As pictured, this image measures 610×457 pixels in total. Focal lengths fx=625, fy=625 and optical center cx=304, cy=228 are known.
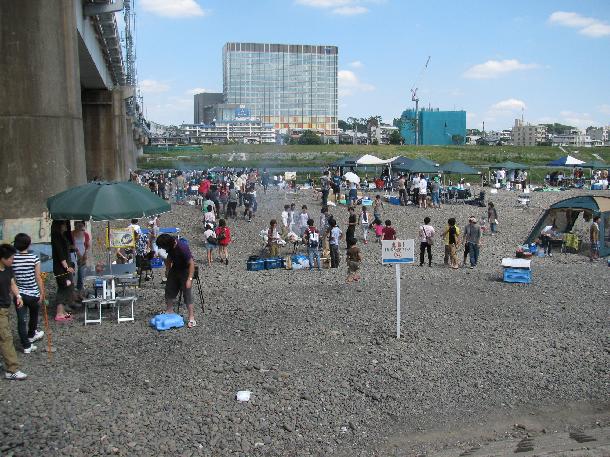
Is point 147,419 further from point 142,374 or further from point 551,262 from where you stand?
point 551,262

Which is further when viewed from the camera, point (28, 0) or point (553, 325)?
point (28, 0)

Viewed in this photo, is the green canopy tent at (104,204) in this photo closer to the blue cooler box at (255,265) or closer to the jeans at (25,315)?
the jeans at (25,315)

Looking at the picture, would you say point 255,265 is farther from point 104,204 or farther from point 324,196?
point 324,196

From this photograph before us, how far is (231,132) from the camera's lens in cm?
16412

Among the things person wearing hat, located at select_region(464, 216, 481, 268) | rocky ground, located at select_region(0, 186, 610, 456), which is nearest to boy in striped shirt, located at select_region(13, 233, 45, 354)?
rocky ground, located at select_region(0, 186, 610, 456)

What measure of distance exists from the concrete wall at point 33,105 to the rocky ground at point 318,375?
375cm

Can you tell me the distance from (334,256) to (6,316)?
10046 millimetres

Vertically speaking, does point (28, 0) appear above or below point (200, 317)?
above

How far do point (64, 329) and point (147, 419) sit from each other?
3.59 metres

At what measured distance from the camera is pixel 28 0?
14.1m

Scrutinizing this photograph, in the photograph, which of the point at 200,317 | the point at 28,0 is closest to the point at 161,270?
the point at 200,317

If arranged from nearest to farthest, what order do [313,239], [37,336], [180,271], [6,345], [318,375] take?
[6,345] → [318,375] → [37,336] → [180,271] → [313,239]

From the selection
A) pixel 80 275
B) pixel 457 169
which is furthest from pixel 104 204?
pixel 457 169

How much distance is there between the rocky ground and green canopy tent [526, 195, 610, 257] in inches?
274
